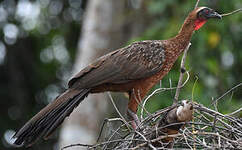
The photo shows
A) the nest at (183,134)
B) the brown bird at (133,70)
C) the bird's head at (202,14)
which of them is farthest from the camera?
the bird's head at (202,14)

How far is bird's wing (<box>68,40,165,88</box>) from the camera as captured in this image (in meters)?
4.48

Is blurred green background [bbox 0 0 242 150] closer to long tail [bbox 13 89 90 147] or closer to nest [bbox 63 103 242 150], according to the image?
long tail [bbox 13 89 90 147]

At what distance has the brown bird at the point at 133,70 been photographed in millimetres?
4426

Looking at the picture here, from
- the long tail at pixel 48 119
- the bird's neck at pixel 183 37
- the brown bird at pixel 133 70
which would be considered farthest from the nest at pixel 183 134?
the bird's neck at pixel 183 37

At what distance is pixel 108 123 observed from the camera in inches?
148

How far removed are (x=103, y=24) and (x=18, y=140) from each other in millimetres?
5588

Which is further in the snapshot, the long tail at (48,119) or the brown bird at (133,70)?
the brown bird at (133,70)

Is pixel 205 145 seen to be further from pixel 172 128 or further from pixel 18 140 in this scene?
pixel 18 140

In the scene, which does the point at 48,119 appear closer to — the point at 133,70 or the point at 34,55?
the point at 133,70

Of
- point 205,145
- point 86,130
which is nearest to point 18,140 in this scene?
point 205,145

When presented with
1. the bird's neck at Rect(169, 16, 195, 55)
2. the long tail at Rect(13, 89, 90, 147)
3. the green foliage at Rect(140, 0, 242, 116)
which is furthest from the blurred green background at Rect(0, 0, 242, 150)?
the long tail at Rect(13, 89, 90, 147)

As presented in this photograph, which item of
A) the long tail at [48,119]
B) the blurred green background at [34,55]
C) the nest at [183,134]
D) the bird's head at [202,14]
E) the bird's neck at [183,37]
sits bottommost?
the blurred green background at [34,55]

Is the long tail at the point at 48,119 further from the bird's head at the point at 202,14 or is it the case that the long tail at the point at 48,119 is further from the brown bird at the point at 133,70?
the bird's head at the point at 202,14

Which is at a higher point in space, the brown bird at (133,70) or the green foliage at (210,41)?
the brown bird at (133,70)
